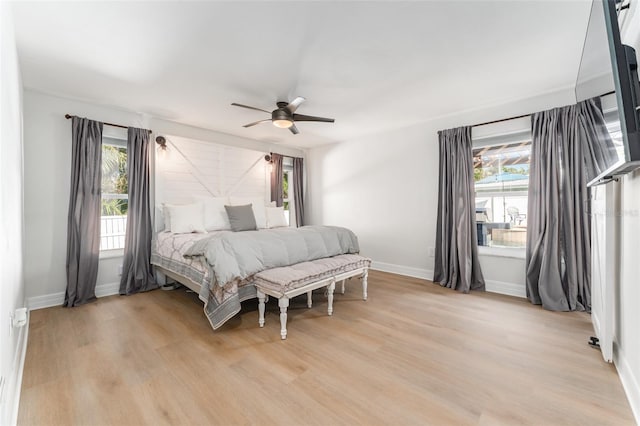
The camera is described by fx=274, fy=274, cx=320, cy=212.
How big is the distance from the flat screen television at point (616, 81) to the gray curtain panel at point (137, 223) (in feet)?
14.5

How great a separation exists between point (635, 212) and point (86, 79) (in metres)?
4.53

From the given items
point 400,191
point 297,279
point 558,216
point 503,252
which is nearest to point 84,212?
point 297,279

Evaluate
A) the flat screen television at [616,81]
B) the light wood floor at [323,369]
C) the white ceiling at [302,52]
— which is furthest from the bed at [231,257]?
the flat screen television at [616,81]

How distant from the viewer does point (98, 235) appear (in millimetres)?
3340

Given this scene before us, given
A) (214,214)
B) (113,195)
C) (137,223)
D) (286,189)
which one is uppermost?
(286,189)

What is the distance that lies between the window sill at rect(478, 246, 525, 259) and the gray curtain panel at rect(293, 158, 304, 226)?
326 centimetres

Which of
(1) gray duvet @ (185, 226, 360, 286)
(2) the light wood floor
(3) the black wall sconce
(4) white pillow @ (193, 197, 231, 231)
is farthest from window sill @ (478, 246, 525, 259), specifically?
(3) the black wall sconce

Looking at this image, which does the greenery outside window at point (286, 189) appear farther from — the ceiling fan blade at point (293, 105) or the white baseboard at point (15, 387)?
the white baseboard at point (15, 387)

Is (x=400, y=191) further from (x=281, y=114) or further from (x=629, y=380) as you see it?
(x=629, y=380)

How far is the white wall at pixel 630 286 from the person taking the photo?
1493mm

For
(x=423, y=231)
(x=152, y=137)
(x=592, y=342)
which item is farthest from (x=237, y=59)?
(x=592, y=342)

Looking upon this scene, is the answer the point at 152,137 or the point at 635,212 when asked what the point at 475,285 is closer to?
the point at 635,212

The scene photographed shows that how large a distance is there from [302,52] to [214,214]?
2.57 meters

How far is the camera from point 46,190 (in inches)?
123
